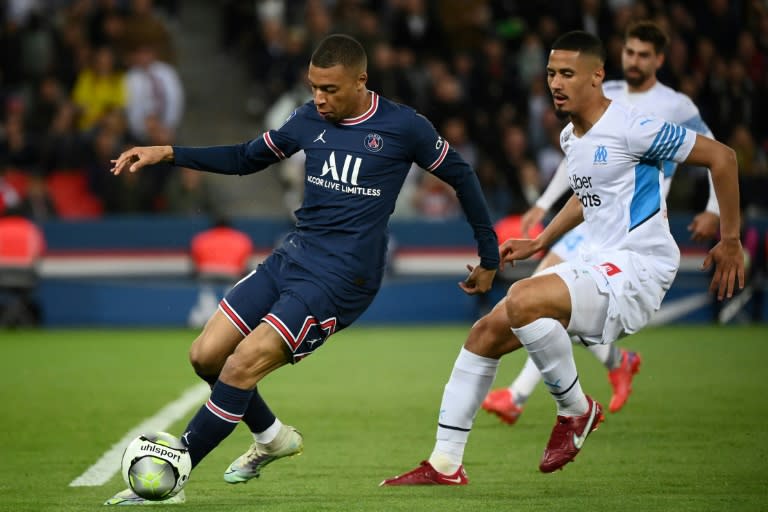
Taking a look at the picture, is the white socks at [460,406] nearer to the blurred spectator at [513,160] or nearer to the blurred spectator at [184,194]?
the blurred spectator at [513,160]

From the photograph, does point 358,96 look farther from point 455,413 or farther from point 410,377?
point 410,377

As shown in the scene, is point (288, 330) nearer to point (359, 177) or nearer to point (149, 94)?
point (359, 177)

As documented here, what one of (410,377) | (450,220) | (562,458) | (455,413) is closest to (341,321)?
(455,413)

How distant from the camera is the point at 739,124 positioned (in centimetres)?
1702

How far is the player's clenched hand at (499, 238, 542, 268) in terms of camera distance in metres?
6.51

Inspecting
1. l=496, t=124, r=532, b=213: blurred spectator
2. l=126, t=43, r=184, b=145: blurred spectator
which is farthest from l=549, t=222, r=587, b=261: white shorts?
l=126, t=43, r=184, b=145: blurred spectator

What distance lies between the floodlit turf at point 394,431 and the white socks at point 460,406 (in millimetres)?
168

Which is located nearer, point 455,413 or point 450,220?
point 455,413

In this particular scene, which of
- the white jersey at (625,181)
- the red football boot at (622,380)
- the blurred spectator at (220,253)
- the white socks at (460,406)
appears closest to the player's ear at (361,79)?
the white jersey at (625,181)

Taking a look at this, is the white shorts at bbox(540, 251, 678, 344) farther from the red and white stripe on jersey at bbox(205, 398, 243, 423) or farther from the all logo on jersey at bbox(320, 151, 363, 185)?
the red and white stripe on jersey at bbox(205, 398, 243, 423)

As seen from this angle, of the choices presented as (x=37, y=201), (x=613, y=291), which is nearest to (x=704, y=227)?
(x=613, y=291)

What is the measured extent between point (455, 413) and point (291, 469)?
1083 mm

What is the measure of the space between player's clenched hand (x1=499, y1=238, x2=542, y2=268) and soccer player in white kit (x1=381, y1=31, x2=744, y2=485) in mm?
283

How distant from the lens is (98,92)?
17.4m
